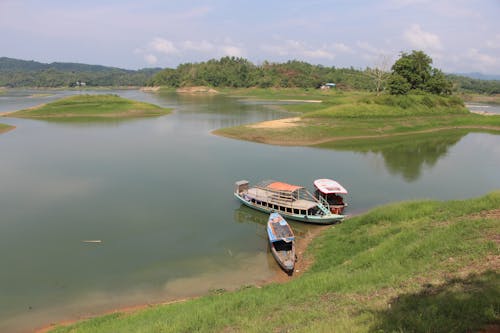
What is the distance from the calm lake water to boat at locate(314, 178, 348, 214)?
4.66 ft

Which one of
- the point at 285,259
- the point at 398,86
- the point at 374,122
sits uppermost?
the point at 398,86

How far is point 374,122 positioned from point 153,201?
47690mm

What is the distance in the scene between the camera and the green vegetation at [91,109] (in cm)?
7719

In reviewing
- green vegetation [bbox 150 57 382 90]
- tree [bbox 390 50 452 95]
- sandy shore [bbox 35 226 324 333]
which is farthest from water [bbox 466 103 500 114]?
sandy shore [bbox 35 226 324 333]

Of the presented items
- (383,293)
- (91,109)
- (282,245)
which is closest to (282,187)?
(282,245)

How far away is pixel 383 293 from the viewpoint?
11695 millimetres

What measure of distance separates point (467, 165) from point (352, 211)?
22.0 meters

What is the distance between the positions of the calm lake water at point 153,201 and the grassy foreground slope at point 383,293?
10.1ft

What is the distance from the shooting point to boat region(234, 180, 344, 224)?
2362 cm

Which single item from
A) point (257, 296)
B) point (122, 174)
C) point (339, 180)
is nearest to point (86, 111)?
point (122, 174)

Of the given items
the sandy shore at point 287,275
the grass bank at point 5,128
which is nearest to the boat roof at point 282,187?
the sandy shore at point 287,275

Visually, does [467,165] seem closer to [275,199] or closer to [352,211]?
[352,211]

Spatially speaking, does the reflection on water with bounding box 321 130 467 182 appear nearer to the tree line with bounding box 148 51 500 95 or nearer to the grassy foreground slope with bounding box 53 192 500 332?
the grassy foreground slope with bounding box 53 192 500 332

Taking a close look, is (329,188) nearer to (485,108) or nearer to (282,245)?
(282,245)
